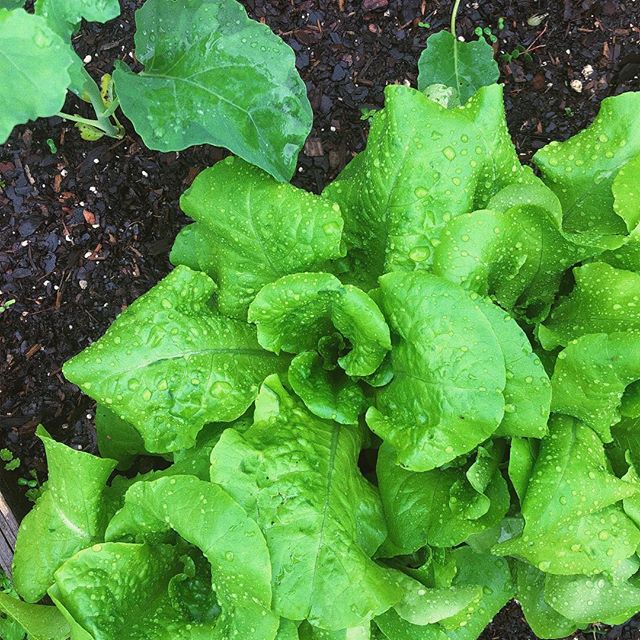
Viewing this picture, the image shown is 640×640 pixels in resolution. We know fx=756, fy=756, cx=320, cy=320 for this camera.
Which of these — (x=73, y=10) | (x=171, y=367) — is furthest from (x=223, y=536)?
(x=73, y=10)

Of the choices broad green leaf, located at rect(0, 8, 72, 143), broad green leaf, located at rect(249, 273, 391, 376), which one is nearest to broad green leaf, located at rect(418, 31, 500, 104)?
broad green leaf, located at rect(249, 273, 391, 376)

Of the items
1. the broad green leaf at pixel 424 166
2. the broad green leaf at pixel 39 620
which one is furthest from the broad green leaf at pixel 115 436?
the broad green leaf at pixel 424 166

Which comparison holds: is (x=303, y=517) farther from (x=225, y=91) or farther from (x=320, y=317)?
(x=225, y=91)

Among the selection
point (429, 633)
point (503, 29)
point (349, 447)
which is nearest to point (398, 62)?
Answer: point (503, 29)

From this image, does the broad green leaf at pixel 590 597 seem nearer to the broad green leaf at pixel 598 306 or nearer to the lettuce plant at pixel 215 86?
the broad green leaf at pixel 598 306

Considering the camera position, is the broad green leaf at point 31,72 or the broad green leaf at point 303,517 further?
the broad green leaf at point 303,517

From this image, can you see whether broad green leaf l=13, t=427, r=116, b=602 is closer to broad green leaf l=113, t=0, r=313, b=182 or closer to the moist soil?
the moist soil

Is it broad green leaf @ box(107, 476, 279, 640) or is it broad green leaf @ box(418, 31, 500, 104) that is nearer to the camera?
broad green leaf @ box(107, 476, 279, 640)
